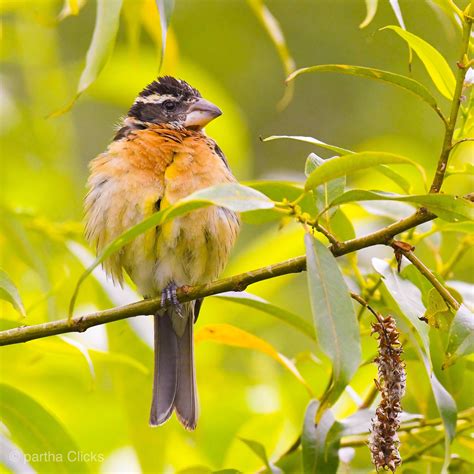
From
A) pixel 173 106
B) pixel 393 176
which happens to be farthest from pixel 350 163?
pixel 173 106

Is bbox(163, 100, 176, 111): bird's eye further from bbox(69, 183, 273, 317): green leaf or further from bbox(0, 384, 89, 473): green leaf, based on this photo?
bbox(69, 183, 273, 317): green leaf

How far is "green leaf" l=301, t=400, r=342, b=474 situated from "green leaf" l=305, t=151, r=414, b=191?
0.69 meters

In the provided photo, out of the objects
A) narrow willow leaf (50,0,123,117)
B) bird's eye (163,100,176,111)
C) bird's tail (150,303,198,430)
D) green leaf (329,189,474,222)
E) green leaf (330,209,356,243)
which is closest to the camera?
green leaf (329,189,474,222)

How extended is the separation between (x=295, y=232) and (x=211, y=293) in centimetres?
129

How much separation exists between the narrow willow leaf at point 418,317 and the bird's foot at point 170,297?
2.11 feet

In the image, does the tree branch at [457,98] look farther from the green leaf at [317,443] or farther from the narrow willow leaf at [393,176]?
the green leaf at [317,443]

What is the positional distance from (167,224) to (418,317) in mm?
1423

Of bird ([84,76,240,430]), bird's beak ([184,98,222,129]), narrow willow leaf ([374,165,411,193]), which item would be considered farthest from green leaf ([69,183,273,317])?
bird's beak ([184,98,222,129])

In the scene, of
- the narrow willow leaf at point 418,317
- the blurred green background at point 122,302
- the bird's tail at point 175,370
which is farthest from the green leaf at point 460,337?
the bird's tail at point 175,370

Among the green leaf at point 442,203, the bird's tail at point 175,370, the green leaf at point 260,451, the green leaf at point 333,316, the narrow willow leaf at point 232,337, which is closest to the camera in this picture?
the green leaf at point 333,316

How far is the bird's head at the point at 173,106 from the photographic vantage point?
377cm

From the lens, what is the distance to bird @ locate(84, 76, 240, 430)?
129 inches

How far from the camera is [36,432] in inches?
97.6

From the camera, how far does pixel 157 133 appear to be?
3.58 m
